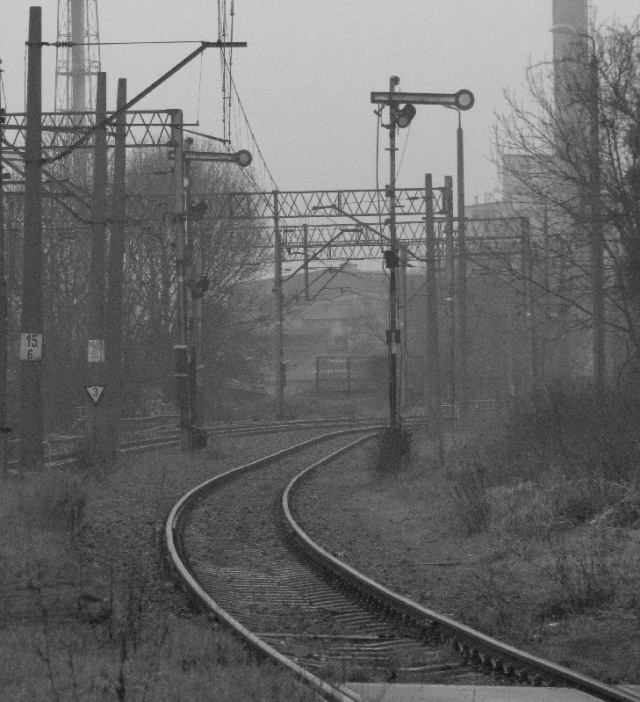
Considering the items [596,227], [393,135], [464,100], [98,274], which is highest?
[464,100]

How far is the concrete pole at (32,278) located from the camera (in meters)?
19.8

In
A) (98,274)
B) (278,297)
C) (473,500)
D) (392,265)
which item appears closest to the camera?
(473,500)

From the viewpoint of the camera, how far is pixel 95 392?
79.1 feet

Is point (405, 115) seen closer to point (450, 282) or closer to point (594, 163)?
point (594, 163)

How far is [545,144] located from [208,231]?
2574cm

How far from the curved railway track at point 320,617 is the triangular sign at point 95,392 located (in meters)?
7.63

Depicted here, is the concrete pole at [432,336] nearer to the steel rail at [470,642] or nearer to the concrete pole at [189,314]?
the concrete pole at [189,314]

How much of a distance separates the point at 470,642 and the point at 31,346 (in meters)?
13.8

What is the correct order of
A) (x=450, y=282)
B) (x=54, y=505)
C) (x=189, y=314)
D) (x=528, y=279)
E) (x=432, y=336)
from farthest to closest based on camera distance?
(x=450, y=282) → (x=432, y=336) → (x=189, y=314) → (x=528, y=279) → (x=54, y=505)

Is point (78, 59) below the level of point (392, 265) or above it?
above

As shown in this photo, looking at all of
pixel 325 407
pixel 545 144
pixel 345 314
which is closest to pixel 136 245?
pixel 325 407

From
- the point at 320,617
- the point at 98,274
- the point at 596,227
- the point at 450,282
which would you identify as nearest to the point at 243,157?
the point at 98,274

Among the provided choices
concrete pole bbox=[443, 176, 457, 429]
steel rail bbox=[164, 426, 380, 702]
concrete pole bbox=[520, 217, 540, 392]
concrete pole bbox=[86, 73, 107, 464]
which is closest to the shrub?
steel rail bbox=[164, 426, 380, 702]

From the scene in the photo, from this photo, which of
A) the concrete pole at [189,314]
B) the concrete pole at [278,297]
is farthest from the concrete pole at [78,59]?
the concrete pole at [189,314]
